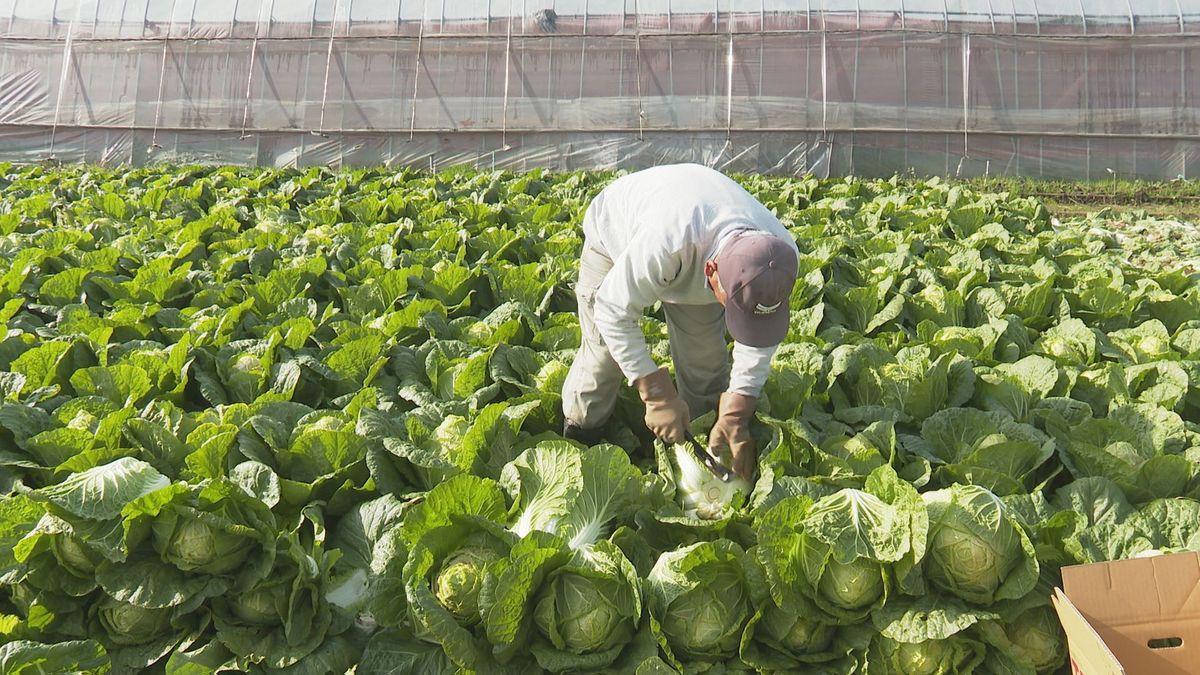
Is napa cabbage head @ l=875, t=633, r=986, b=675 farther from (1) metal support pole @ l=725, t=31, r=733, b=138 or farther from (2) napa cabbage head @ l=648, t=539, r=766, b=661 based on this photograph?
(1) metal support pole @ l=725, t=31, r=733, b=138

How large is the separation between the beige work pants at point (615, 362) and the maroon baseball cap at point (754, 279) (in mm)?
795

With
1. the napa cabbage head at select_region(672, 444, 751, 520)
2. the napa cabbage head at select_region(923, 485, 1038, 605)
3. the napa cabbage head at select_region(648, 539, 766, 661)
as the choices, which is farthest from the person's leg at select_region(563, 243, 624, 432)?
the napa cabbage head at select_region(923, 485, 1038, 605)

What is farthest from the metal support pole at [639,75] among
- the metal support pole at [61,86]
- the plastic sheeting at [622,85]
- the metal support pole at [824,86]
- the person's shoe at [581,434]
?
the person's shoe at [581,434]

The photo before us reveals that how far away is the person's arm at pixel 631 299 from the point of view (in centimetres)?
354

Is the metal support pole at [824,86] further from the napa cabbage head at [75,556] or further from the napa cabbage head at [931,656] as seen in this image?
the napa cabbage head at [75,556]

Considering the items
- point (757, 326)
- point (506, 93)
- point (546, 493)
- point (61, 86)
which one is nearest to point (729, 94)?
point (506, 93)

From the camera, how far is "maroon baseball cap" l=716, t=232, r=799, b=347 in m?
3.18

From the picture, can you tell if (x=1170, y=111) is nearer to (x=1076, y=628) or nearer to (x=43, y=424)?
(x=1076, y=628)

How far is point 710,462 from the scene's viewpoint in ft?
12.4

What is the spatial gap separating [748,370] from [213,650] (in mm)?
2270

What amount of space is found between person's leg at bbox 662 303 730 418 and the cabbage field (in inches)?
11.5

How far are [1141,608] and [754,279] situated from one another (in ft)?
5.29

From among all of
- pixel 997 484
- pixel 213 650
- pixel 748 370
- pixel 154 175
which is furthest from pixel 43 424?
pixel 154 175

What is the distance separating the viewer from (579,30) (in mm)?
21516
